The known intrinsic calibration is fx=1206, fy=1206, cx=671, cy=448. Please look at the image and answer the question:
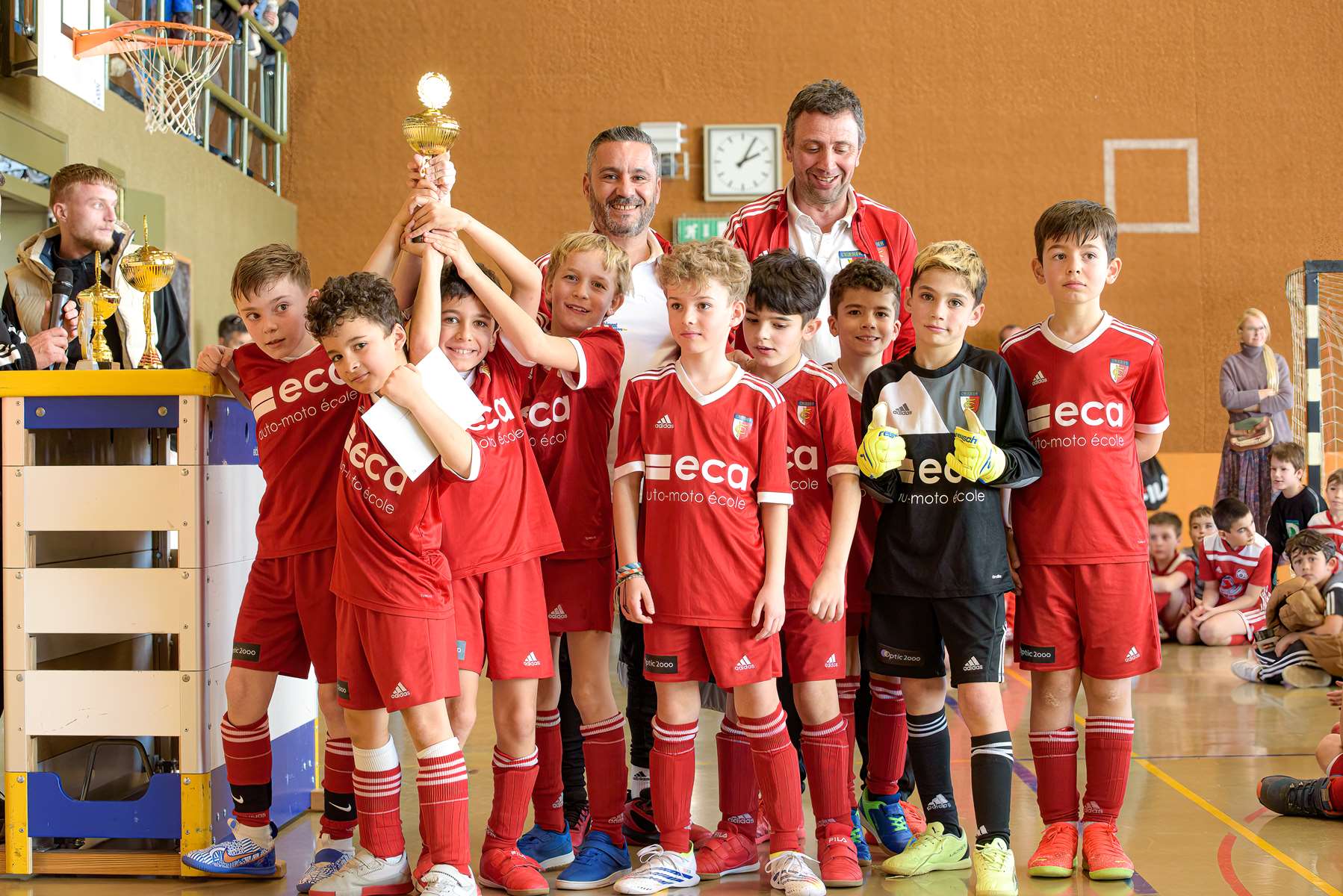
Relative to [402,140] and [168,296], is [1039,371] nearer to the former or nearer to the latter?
[168,296]

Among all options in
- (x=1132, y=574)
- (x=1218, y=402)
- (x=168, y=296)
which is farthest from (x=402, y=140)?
(x=1132, y=574)

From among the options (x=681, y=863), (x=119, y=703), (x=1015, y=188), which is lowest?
(x=681, y=863)

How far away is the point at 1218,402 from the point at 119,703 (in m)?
8.98

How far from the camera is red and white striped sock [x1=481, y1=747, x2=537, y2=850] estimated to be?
2.70 meters

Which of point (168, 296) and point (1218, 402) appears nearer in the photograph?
point (168, 296)

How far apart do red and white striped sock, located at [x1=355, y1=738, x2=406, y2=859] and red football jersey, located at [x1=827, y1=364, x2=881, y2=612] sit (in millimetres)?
1128

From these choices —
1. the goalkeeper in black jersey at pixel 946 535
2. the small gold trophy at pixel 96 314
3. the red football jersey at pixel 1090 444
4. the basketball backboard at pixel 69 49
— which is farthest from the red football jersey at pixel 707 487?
the basketball backboard at pixel 69 49

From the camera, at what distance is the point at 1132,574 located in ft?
9.14

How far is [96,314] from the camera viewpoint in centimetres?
328

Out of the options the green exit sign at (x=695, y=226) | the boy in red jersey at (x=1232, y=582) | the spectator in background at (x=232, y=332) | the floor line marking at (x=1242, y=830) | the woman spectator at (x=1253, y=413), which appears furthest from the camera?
the green exit sign at (x=695, y=226)

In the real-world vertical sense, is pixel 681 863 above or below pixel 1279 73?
below

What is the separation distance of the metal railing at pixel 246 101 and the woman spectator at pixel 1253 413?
7485mm

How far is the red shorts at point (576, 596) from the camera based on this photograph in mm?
2846

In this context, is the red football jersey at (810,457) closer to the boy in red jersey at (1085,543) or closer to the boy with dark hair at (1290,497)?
the boy in red jersey at (1085,543)
